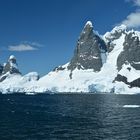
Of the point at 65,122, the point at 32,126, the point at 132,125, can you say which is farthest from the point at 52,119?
the point at 132,125

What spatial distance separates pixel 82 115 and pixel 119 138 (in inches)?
2207

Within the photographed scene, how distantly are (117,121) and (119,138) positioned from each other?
3505 cm

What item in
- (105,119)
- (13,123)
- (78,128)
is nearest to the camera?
(78,128)

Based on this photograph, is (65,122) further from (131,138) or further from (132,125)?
(131,138)

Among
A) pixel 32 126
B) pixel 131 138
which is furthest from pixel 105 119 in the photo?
pixel 131 138

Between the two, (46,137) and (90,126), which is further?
(90,126)

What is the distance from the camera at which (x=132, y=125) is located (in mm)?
130250

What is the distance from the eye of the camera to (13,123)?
13388cm

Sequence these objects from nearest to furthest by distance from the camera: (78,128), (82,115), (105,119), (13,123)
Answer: (78,128), (13,123), (105,119), (82,115)

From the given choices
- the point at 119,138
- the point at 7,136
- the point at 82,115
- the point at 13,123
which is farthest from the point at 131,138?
the point at 82,115

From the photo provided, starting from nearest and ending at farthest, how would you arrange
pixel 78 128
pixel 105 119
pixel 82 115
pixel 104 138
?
pixel 104 138, pixel 78 128, pixel 105 119, pixel 82 115

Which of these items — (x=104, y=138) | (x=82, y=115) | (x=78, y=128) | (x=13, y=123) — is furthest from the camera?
(x=82, y=115)

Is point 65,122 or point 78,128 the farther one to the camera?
point 65,122

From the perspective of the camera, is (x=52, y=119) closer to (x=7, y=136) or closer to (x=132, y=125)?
(x=132, y=125)
